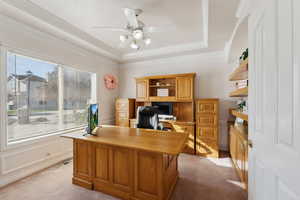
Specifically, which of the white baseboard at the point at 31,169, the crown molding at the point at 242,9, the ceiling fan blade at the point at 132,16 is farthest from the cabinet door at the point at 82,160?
the crown molding at the point at 242,9

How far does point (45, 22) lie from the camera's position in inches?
93.6

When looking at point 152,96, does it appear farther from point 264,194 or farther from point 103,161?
point 264,194

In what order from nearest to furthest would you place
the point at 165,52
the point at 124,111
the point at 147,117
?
1. the point at 147,117
2. the point at 165,52
3. the point at 124,111

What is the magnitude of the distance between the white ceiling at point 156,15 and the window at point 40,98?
99cm

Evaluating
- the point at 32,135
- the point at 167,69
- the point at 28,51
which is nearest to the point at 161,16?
the point at 167,69

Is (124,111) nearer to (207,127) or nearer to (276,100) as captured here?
(207,127)

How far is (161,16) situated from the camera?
95.0 inches

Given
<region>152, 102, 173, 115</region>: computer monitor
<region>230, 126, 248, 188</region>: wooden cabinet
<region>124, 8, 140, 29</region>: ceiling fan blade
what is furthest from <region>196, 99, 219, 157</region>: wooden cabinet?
<region>124, 8, 140, 29</region>: ceiling fan blade

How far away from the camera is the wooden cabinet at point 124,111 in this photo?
165 inches

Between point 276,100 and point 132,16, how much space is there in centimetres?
218

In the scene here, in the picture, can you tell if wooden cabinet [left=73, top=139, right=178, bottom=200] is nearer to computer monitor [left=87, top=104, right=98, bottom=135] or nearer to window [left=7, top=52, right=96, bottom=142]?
computer monitor [left=87, top=104, right=98, bottom=135]

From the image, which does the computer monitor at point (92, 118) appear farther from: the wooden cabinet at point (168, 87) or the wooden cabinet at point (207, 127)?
the wooden cabinet at point (207, 127)

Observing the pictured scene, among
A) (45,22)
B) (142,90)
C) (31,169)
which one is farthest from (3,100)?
(142,90)

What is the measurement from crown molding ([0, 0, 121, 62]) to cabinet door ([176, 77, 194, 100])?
7.56 ft
